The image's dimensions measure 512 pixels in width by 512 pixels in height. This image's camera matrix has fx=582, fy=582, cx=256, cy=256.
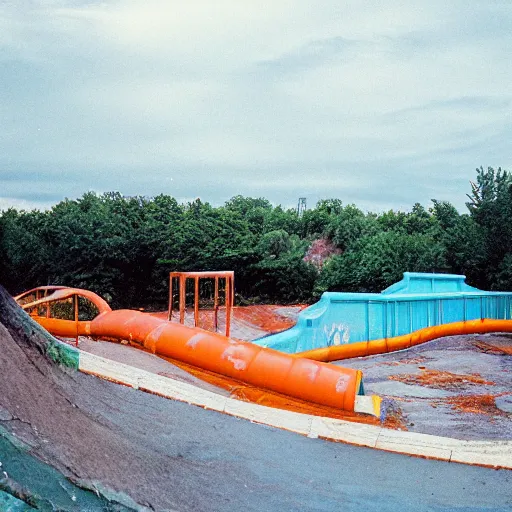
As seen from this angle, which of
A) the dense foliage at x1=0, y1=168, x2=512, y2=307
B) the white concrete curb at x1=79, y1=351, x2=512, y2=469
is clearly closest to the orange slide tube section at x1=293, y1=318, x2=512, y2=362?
the dense foliage at x1=0, y1=168, x2=512, y2=307

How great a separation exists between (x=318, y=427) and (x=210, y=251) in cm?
2009

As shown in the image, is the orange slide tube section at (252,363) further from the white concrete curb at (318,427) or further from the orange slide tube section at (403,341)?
the orange slide tube section at (403,341)

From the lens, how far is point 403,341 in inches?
621

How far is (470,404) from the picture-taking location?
368 inches

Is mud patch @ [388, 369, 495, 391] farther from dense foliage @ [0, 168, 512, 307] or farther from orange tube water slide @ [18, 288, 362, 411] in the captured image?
dense foliage @ [0, 168, 512, 307]

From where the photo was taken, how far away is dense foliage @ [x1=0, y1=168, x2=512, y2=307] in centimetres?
Result: 2394

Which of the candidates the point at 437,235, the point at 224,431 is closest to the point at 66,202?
the point at 437,235

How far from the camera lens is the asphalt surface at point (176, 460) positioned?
355cm

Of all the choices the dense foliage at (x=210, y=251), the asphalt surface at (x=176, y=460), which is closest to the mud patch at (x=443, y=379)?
the asphalt surface at (x=176, y=460)

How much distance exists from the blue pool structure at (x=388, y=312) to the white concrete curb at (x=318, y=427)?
4.93 metres

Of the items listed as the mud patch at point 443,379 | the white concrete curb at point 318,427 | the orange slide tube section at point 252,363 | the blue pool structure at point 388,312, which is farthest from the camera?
the blue pool structure at point 388,312


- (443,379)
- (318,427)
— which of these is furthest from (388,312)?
(318,427)

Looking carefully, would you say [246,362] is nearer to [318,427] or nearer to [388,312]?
[318,427]

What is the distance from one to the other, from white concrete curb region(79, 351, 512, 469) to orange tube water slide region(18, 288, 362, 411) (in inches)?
41.8
